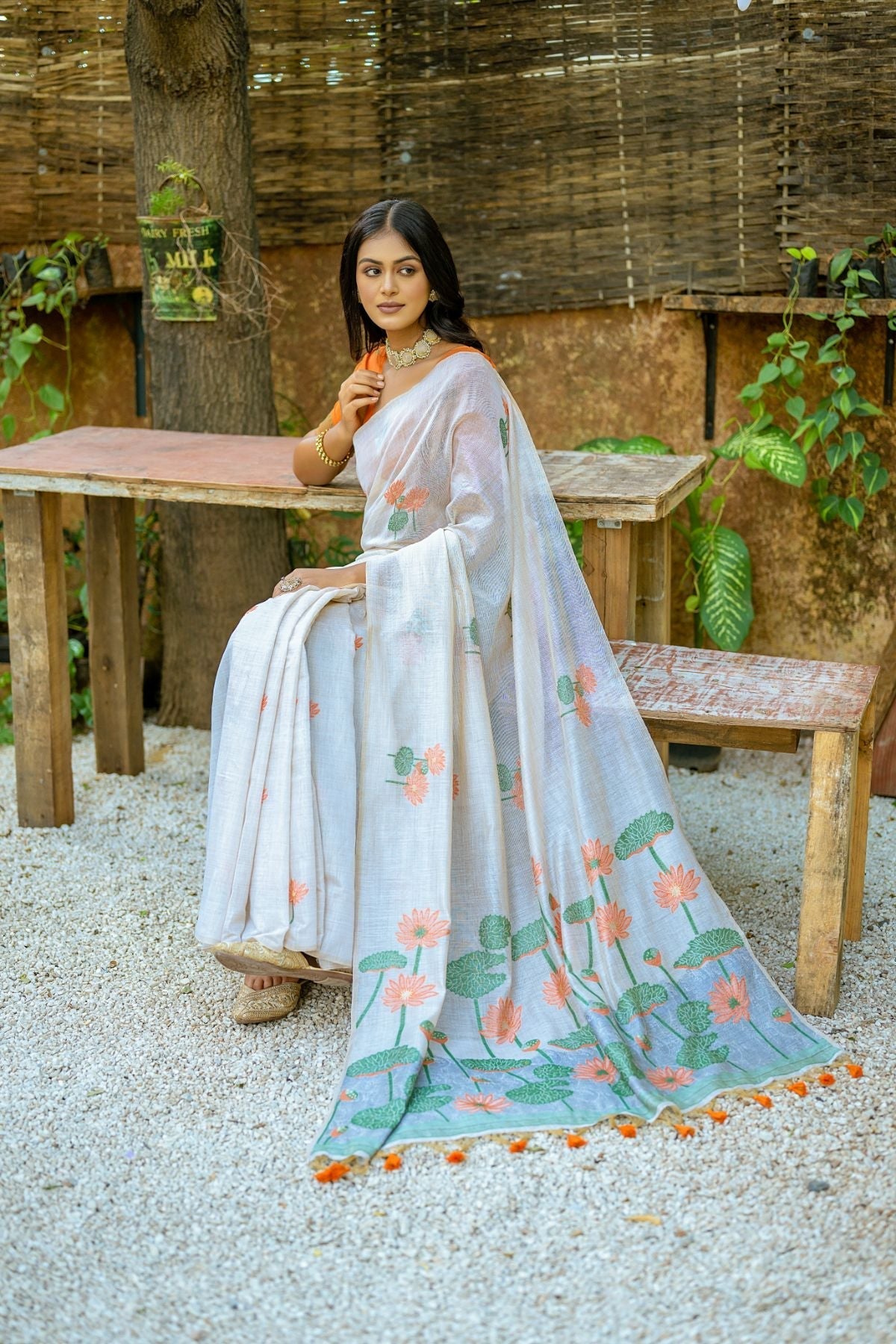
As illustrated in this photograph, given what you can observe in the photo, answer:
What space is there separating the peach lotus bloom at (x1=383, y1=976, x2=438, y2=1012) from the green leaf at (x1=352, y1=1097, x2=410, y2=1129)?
0.75 feet

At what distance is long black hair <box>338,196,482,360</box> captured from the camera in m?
3.05

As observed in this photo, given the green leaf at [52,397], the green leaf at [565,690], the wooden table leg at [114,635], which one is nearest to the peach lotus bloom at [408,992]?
the green leaf at [565,690]

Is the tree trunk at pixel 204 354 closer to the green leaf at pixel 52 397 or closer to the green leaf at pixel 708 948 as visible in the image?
the green leaf at pixel 52 397

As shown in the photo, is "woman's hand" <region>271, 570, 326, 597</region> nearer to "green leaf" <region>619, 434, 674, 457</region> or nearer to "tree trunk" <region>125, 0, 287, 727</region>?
"tree trunk" <region>125, 0, 287, 727</region>

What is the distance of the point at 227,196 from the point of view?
432 centimetres

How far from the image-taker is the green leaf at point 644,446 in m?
4.53

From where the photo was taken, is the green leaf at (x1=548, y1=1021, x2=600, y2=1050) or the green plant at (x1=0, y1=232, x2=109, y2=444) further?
the green plant at (x1=0, y1=232, x2=109, y2=444)

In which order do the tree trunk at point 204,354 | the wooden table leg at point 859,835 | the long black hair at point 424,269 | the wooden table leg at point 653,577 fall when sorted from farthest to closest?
the tree trunk at point 204,354, the wooden table leg at point 653,577, the wooden table leg at point 859,835, the long black hair at point 424,269

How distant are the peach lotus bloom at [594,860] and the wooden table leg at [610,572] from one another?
65cm

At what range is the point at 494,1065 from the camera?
277 centimetres

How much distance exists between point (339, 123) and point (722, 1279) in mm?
3939

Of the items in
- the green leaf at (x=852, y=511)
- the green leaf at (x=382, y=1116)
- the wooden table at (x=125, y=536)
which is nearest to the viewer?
the green leaf at (x=382, y=1116)

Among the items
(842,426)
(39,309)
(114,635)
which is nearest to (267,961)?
(114,635)

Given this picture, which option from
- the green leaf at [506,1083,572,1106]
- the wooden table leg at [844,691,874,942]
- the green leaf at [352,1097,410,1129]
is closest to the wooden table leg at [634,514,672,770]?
the wooden table leg at [844,691,874,942]
